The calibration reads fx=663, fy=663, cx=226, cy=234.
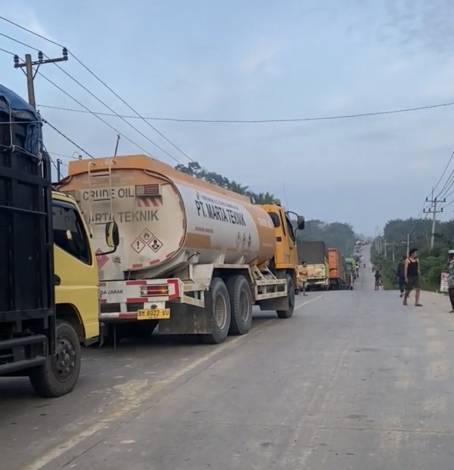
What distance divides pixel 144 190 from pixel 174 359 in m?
2.80

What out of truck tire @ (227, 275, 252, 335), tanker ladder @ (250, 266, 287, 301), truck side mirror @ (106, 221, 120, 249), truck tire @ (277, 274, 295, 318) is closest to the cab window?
truck side mirror @ (106, 221, 120, 249)

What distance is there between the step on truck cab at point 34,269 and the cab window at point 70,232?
13 millimetres

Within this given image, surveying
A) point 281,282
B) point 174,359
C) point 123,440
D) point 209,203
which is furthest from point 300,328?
point 123,440

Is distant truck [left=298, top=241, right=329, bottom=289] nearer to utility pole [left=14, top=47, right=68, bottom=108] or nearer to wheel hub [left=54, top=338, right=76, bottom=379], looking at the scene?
utility pole [left=14, top=47, right=68, bottom=108]

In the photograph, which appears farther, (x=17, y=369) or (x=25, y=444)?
(x=17, y=369)

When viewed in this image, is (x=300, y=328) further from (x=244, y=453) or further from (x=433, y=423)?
(x=244, y=453)

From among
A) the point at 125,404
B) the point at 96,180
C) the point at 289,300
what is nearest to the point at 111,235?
the point at 96,180

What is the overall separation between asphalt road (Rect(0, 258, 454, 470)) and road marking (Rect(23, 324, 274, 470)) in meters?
0.02

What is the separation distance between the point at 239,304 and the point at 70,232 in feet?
18.5

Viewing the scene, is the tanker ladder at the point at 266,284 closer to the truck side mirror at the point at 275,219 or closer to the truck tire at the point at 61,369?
the truck side mirror at the point at 275,219

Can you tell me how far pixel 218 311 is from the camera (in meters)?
12.1

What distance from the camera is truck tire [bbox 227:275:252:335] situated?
12954mm

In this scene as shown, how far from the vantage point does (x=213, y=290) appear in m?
11.9

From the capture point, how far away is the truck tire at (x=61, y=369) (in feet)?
24.1
